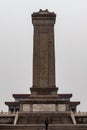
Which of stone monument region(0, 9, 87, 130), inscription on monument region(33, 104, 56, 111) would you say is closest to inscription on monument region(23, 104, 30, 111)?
stone monument region(0, 9, 87, 130)

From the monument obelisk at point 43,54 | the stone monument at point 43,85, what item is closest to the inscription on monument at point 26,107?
the stone monument at point 43,85

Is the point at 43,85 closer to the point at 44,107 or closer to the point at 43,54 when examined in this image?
the point at 44,107

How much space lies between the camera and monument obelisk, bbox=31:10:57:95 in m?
54.7

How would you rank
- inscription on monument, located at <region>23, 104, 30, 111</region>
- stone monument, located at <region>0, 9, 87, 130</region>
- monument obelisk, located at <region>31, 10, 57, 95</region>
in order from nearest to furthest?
stone monument, located at <region>0, 9, 87, 130</region>
inscription on monument, located at <region>23, 104, 30, 111</region>
monument obelisk, located at <region>31, 10, 57, 95</region>

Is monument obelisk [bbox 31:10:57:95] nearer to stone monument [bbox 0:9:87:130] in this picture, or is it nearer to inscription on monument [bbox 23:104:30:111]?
stone monument [bbox 0:9:87:130]

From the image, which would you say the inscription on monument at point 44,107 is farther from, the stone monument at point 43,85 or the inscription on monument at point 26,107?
the inscription on monument at point 26,107

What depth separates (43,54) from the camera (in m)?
55.3

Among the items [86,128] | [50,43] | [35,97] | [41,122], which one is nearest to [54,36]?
[50,43]

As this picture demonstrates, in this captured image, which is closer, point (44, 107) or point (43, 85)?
point (44, 107)

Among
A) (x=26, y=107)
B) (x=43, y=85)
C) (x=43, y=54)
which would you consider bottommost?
(x=26, y=107)

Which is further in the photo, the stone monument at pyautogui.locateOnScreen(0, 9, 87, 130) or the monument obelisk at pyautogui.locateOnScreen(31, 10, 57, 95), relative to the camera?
the monument obelisk at pyautogui.locateOnScreen(31, 10, 57, 95)

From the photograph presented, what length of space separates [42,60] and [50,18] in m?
6.19

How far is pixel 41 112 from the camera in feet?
168

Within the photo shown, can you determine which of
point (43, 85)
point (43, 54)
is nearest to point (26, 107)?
point (43, 85)
